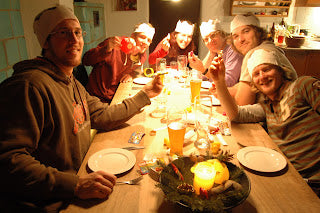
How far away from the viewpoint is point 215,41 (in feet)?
9.36

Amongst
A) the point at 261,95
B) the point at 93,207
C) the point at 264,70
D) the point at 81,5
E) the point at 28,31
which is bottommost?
the point at 93,207

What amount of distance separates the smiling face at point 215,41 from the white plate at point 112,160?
6.76 feet

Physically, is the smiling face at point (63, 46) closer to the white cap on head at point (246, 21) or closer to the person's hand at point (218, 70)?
the person's hand at point (218, 70)

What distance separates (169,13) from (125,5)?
34.4 inches

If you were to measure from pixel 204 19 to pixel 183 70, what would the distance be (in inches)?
115

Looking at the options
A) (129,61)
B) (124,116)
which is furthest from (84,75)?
(124,116)

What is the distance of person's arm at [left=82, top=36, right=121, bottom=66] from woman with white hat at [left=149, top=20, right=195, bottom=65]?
0.83 m

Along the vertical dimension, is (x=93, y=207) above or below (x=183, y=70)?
below

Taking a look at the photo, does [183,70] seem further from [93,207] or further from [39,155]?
[93,207]

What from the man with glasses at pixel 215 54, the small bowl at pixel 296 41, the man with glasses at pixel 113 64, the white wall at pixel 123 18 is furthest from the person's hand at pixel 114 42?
the small bowl at pixel 296 41

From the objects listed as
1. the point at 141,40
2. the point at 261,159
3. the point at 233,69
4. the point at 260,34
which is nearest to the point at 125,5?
the point at 141,40

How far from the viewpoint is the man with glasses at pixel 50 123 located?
96 cm

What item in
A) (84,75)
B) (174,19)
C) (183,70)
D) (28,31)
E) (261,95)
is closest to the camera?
(261,95)

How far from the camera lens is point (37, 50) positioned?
2400 mm
